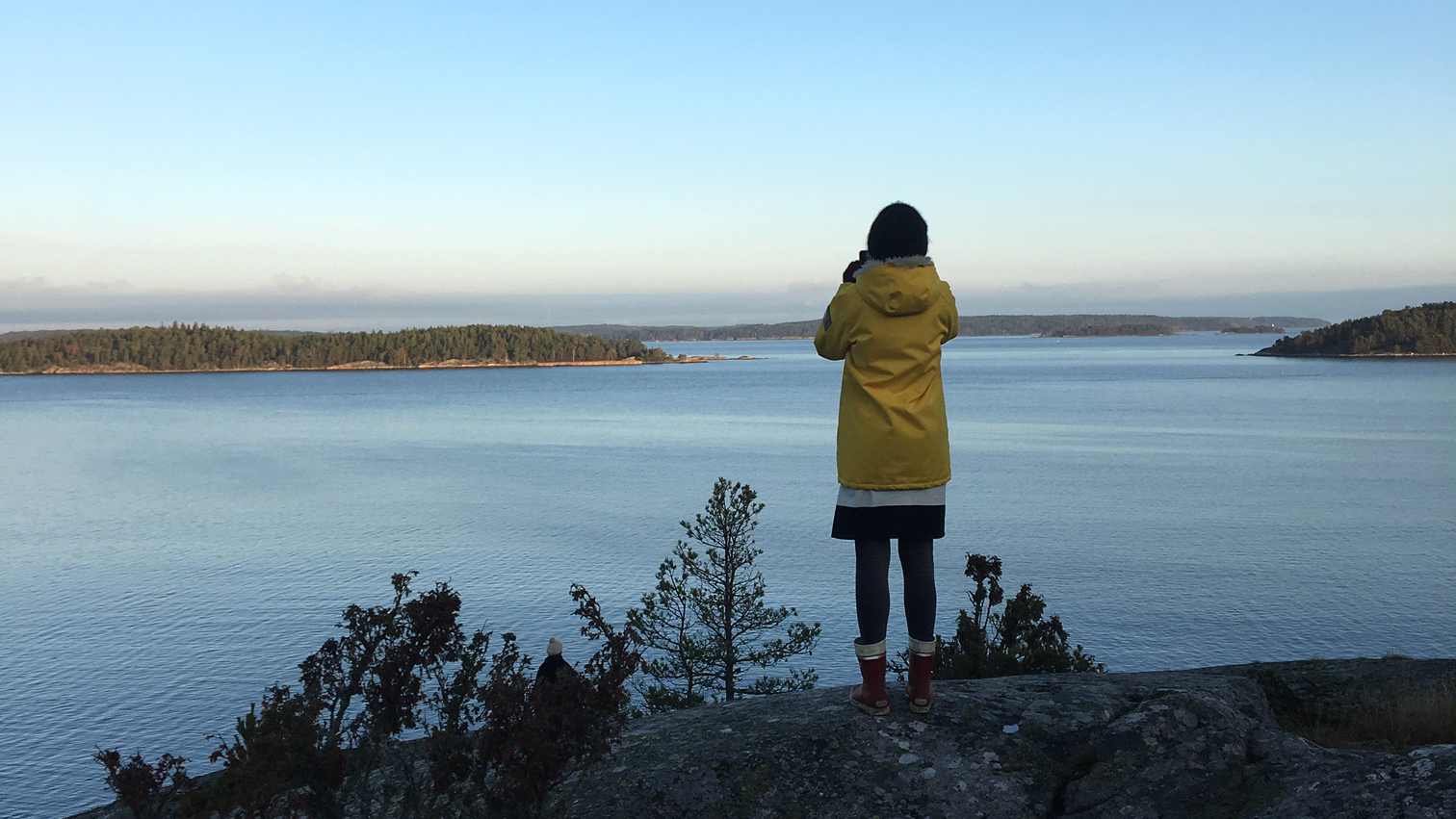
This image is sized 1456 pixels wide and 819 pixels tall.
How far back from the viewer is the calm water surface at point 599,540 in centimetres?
3116

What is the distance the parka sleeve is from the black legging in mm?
1132

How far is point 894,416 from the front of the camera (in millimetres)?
5973

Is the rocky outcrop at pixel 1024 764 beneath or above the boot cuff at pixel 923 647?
beneath

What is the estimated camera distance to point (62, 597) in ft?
136

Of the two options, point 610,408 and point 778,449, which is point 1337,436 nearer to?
point 778,449

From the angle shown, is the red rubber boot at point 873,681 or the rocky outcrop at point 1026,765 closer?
the rocky outcrop at point 1026,765

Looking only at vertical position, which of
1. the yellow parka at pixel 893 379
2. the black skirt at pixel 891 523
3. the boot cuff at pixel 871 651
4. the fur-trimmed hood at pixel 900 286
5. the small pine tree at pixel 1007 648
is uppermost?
the fur-trimmed hood at pixel 900 286

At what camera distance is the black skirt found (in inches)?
236

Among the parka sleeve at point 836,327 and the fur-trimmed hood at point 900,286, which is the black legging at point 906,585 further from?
the fur-trimmed hood at point 900,286

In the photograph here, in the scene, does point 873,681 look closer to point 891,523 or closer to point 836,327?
point 891,523

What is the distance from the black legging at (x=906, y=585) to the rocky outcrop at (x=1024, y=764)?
0.59 metres

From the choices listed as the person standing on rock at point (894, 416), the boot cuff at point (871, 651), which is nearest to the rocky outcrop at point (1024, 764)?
the boot cuff at point (871, 651)

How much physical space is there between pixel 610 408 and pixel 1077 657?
131200mm

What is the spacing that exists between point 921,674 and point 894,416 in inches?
61.3
